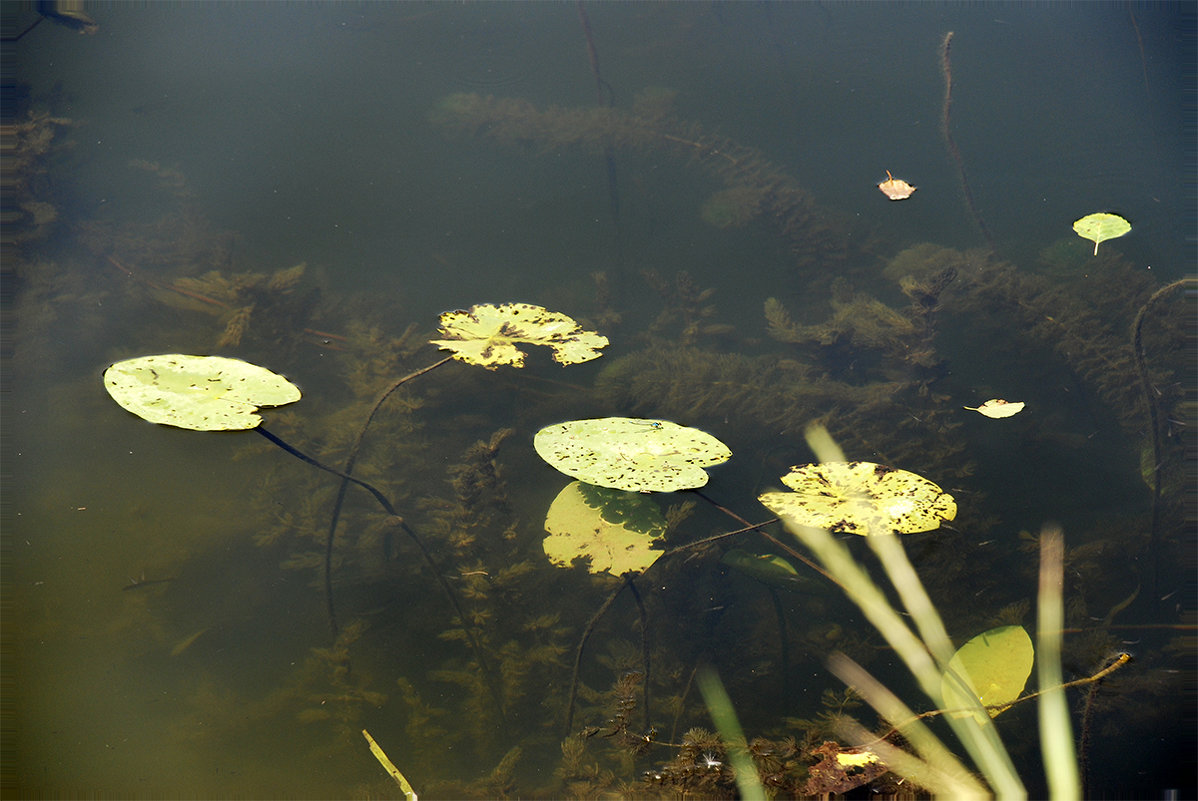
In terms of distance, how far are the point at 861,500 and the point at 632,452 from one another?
0.80m

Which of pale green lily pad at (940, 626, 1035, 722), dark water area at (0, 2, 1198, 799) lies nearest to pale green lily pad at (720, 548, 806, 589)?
dark water area at (0, 2, 1198, 799)

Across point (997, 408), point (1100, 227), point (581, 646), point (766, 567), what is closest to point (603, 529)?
point (581, 646)

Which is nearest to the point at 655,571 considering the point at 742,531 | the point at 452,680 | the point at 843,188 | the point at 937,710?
the point at 742,531

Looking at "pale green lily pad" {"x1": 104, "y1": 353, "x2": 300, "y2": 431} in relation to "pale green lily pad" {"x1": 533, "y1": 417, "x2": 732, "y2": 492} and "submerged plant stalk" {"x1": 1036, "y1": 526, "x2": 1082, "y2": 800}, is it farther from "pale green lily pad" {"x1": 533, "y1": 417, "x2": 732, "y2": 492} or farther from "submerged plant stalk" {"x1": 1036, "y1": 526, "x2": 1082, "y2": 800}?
"submerged plant stalk" {"x1": 1036, "y1": 526, "x2": 1082, "y2": 800}

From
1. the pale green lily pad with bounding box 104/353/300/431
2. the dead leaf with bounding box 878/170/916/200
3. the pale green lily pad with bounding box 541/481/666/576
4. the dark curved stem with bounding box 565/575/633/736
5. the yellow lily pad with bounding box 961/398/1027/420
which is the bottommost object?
the dark curved stem with bounding box 565/575/633/736

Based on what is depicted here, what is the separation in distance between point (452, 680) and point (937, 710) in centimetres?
154

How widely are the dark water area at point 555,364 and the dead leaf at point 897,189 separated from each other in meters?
0.05

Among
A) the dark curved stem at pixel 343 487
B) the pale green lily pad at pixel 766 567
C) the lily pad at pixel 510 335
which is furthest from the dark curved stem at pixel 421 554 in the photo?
the pale green lily pad at pixel 766 567

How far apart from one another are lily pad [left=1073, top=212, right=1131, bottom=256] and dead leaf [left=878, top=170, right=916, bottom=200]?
81 centimetres

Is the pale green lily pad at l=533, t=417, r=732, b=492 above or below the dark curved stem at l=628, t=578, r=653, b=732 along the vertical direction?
above

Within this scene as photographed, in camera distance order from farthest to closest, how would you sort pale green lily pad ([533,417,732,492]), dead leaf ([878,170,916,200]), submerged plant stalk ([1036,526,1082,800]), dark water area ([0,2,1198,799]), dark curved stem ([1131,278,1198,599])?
dead leaf ([878,170,916,200]) → dark curved stem ([1131,278,1198,599]) → pale green lily pad ([533,417,732,492]) → dark water area ([0,2,1198,799]) → submerged plant stalk ([1036,526,1082,800])

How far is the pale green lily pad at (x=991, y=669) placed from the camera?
2.21 metres

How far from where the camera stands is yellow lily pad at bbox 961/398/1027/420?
2.91 meters

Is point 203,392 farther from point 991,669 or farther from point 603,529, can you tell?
point 991,669
